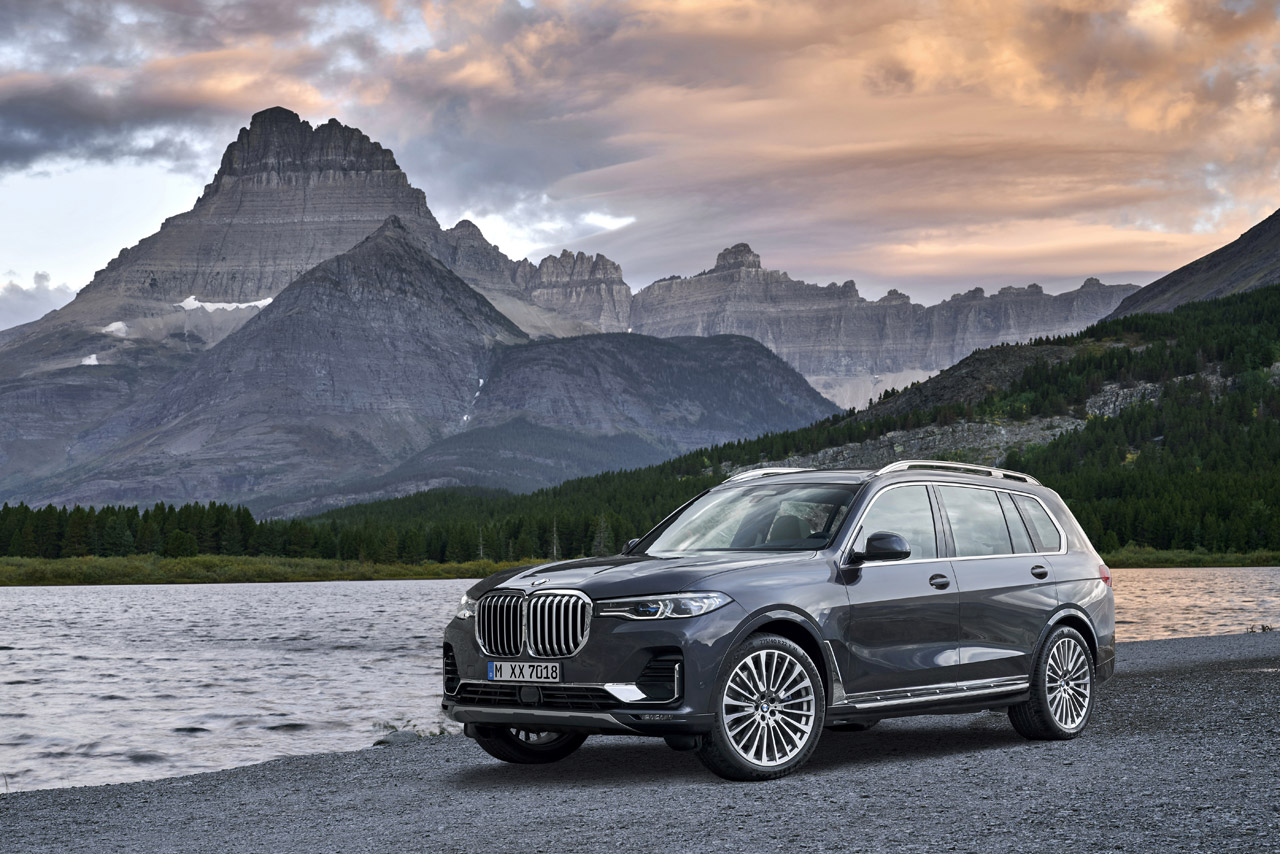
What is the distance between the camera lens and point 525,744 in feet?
41.7

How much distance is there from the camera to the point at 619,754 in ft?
44.4

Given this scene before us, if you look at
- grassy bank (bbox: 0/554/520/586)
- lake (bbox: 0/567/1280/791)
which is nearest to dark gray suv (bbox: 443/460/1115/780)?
lake (bbox: 0/567/1280/791)

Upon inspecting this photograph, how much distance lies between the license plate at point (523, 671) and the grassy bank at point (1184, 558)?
124 meters

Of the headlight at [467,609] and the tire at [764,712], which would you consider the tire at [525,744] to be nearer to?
the headlight at [467,609]

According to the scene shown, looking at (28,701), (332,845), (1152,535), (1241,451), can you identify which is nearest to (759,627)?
(332,845)

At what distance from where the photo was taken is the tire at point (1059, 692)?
529 inches

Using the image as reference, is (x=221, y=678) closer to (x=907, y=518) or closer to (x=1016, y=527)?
(x=1016, y=527)

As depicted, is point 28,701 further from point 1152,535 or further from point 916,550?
point 1152,535

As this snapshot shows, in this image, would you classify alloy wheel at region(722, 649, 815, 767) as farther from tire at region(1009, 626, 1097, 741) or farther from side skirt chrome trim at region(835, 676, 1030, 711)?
tire at region(1009, 626, 1097, 741)

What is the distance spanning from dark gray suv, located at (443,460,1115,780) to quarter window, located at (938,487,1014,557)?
2 cm

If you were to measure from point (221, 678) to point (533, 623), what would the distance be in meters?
23.8

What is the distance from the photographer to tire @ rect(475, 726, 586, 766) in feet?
41.1

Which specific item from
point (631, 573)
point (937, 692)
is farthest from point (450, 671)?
point (937, 692)

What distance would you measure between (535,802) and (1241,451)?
187 m
